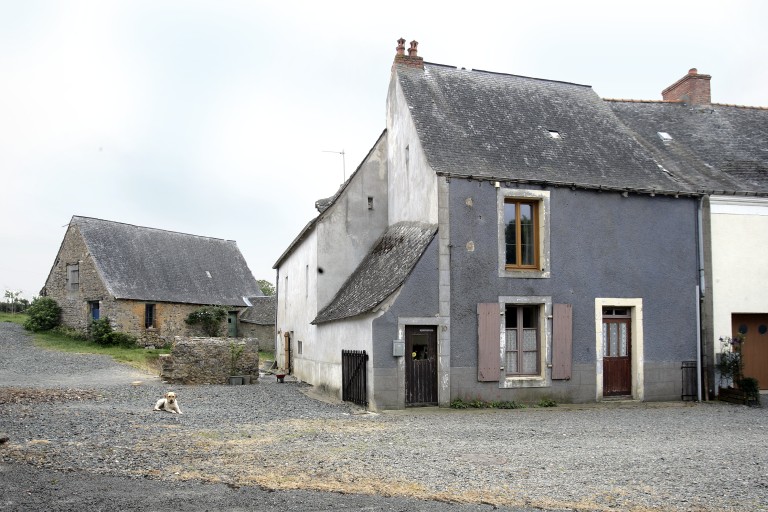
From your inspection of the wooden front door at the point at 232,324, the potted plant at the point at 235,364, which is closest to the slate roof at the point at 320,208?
the potted plant at the point at 235,364

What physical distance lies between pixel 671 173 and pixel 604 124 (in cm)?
240

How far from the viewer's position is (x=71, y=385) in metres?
19.2

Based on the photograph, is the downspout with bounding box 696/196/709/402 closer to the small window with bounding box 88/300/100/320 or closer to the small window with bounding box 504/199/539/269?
the small window with bounding box 504/199/539/269

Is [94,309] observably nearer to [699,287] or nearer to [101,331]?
[101,331]

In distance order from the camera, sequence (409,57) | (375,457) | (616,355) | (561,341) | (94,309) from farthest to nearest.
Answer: (94,309) < (409,57) < (616,355) < (561,341) < (375,457)

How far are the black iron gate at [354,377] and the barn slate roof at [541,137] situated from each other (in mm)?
4581

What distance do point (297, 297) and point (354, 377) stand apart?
28.7 ft

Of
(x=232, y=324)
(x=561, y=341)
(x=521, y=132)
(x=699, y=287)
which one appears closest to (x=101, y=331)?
(x=232, y=324)

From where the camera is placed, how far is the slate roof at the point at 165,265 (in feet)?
115

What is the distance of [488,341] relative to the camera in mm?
15086

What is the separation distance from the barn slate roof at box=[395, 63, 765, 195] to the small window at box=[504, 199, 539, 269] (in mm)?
680

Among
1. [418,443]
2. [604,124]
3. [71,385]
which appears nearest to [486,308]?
[418,443]

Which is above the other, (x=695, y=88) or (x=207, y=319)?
(x=695, y=88)

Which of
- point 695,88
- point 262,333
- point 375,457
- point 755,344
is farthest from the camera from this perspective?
point 262,333
